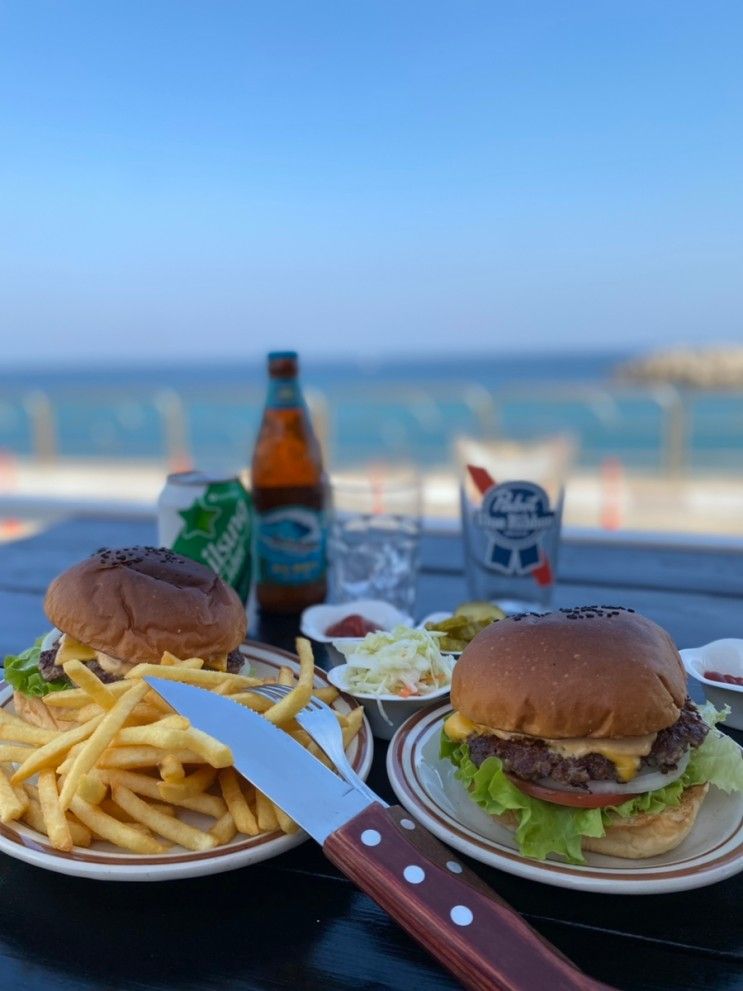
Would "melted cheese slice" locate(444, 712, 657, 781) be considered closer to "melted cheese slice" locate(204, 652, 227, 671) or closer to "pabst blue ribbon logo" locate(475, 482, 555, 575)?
"melted cheese slice" locate(204, 652, 227, 671)

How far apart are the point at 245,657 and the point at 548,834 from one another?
3.40ft

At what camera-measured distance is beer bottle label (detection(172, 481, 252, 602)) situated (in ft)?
7.48

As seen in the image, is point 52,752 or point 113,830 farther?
point 52,752

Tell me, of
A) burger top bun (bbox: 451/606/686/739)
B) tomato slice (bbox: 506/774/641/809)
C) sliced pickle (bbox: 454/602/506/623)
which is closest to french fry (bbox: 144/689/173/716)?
burger top bun (bbox: 451/606/686/739)

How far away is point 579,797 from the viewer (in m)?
1.32

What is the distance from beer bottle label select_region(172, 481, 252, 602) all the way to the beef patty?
3.70 ft

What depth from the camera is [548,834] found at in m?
1.26

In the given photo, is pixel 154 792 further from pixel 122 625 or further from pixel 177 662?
pixel 122 625

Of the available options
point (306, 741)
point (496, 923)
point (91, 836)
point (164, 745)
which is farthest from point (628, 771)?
point (91, 836)

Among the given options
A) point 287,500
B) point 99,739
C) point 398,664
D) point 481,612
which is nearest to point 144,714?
point 99,739

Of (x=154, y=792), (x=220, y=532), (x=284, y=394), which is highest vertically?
(x=284, y=394)

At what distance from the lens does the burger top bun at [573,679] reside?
1.36 metres

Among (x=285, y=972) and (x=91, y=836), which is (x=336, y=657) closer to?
(x=91, y=836)

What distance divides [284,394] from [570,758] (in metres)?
1.69
